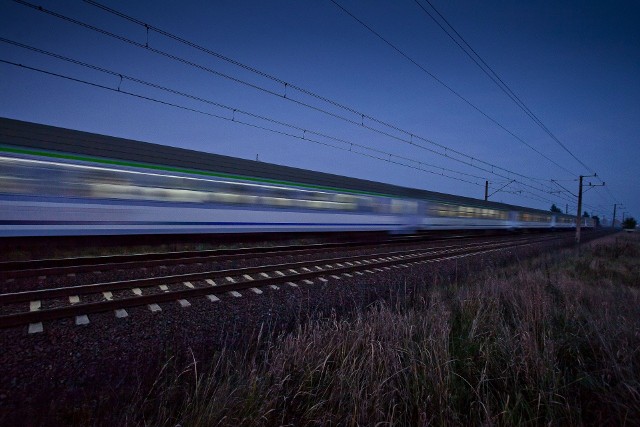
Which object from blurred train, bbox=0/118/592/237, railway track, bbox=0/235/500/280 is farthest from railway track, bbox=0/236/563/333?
blurred train, bbox=0/118/592/237

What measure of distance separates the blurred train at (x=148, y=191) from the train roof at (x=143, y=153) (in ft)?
0.06

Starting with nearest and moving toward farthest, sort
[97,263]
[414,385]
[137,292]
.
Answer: [414,385] → [137,292] → [97,263]

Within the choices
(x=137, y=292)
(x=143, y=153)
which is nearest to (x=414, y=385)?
(x=137, y=292)

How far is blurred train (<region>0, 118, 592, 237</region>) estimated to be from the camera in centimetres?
685

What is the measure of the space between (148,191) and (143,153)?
105cm

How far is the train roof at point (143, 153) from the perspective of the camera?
6.91 metres

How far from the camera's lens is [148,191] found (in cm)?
844

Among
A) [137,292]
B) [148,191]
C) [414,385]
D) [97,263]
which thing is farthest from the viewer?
[148,191]

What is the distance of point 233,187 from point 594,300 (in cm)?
911

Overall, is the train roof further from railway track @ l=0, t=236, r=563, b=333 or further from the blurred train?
railway track @ l=0, t=236, r=563, b=333

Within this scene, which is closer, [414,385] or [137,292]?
[414,385]

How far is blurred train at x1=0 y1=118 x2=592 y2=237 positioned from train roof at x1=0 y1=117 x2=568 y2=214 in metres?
0.02

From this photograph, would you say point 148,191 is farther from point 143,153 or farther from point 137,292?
point 137,292

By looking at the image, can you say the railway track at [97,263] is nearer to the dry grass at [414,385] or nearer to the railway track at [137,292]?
the railway track at [137,292]
